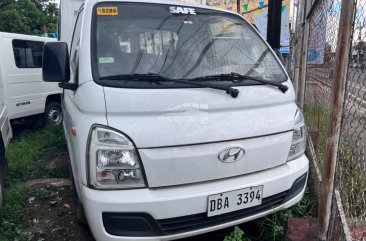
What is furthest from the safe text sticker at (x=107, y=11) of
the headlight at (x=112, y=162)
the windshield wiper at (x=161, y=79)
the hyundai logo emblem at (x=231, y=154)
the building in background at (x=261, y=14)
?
the building in background at (x=261, y=14)

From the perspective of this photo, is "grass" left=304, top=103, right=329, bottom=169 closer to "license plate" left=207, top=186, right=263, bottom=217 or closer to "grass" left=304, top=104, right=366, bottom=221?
"grass" left=304, top=104, right=366, bottom=221

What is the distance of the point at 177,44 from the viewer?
2.47m

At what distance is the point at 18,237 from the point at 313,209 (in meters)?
2.52

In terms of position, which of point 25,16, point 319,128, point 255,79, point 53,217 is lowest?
point 53,217

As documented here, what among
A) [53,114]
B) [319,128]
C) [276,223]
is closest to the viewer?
[276,223]

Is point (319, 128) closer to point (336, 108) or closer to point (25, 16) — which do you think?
point (336, 108)

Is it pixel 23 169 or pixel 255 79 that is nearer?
pixel 255 79

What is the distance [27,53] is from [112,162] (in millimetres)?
5641

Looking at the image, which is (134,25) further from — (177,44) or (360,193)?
(360,193)

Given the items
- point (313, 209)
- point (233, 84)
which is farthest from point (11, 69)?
point (313, 209)

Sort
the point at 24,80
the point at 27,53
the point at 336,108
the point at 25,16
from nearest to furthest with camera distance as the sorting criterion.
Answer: the point at 336,108 < the point at 24,80 < the point at 27,53 < the point at 25,16

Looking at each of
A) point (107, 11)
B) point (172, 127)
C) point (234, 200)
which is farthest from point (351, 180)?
point (107, 11)

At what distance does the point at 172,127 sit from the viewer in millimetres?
1961

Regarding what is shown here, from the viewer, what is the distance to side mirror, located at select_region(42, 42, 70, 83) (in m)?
2.47
